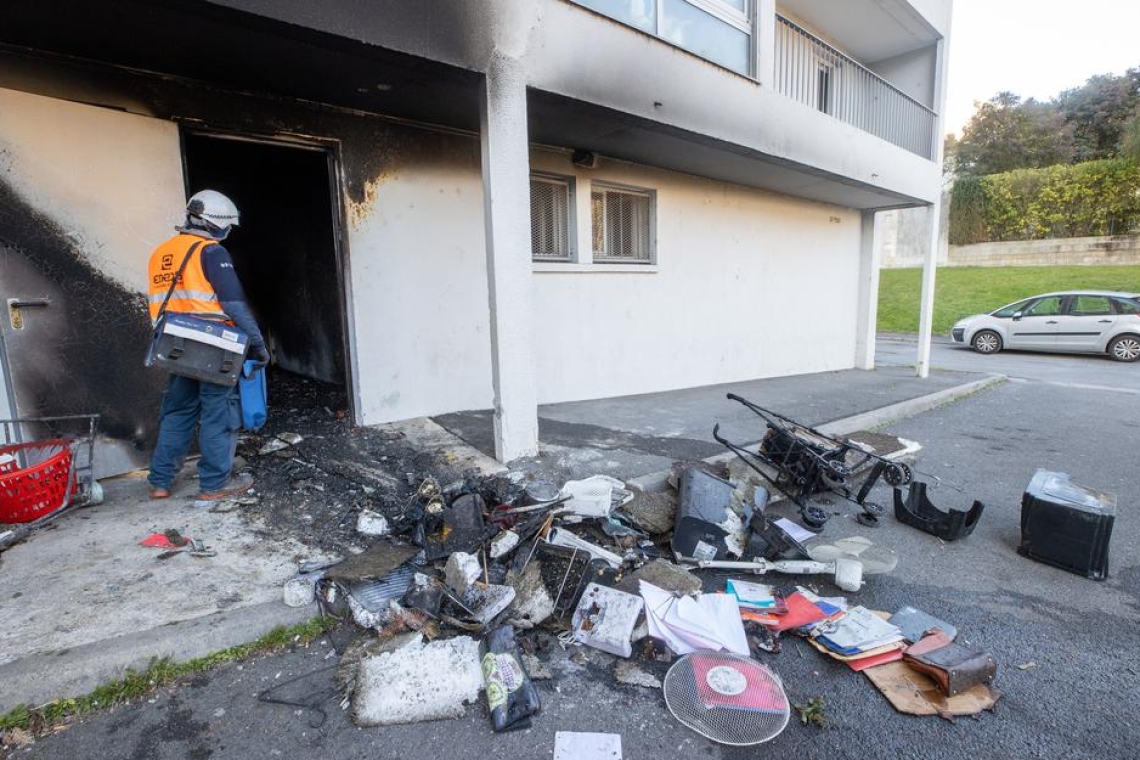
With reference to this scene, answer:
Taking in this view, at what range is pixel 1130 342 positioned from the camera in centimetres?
1198

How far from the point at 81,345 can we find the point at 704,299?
6847 millimetres

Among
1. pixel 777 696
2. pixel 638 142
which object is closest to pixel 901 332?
pixel 638 142

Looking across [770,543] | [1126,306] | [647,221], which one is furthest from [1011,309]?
[770,543]

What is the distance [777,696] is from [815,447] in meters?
2.15

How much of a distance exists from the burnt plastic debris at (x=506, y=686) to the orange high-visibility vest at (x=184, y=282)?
2.66m

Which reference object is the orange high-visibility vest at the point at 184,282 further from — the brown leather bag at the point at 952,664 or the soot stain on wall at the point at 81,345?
the brown leather bag at the point at 952,664

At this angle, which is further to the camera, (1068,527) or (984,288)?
(984,288)

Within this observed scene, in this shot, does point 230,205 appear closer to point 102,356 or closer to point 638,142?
point 102,356

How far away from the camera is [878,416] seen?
646 centimetres

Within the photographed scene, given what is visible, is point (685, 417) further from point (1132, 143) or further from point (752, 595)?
point (1132, 143)

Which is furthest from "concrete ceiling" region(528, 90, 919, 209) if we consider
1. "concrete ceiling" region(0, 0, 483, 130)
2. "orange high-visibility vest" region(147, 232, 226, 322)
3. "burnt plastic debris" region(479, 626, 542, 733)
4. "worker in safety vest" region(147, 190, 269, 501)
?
"burnt plastic debris" region(479, 626, 542, 733)

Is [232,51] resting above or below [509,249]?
above

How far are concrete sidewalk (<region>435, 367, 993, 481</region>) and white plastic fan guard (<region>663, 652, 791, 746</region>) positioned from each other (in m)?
1.79

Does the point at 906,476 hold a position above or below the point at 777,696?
above
